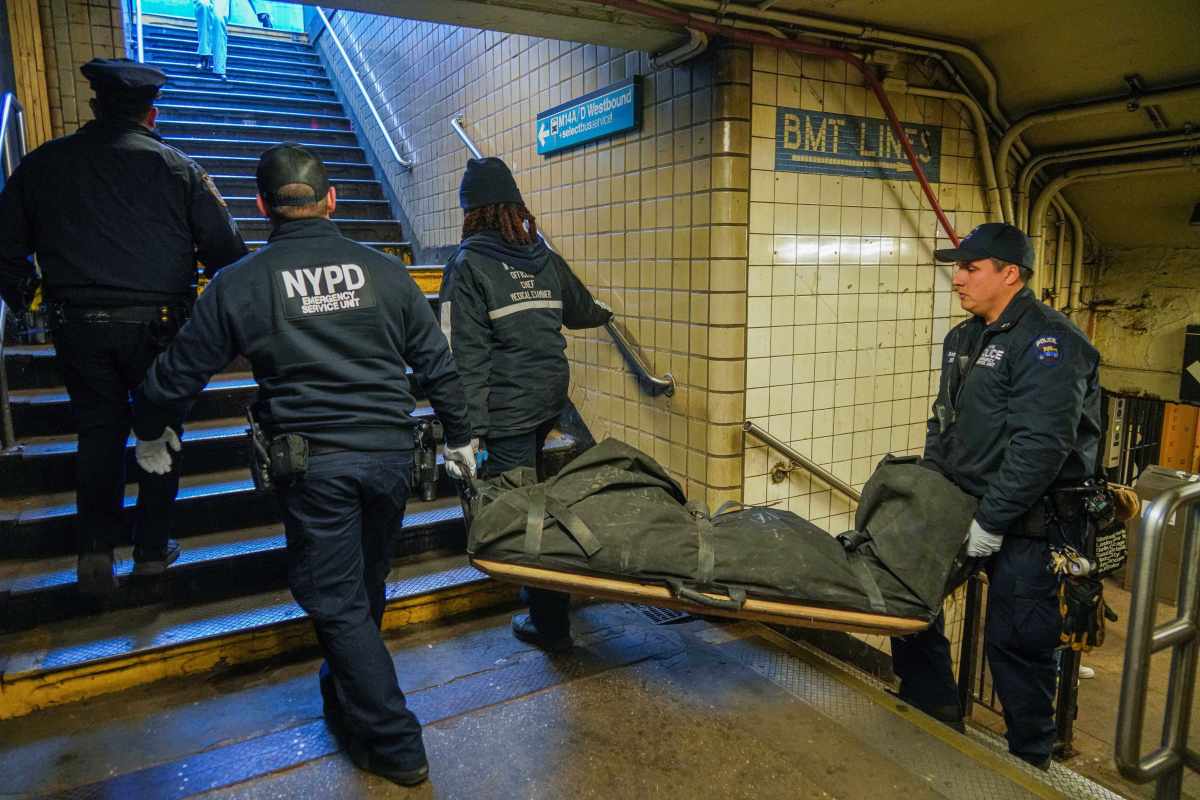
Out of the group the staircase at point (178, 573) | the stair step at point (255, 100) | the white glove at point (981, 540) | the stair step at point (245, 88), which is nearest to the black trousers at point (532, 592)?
the staircase at point (178, 573)

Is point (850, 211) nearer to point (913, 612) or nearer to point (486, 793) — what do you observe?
point (913, 612)

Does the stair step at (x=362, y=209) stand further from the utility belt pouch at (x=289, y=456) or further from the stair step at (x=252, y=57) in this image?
the utility belt pouch at (x=289, y=456)

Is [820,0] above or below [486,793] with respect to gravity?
above

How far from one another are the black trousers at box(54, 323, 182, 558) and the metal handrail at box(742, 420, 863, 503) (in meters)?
2.45

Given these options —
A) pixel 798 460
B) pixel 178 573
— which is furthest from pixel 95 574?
pixel 798 460

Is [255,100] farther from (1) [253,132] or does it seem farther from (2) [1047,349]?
(2) [1047,349]

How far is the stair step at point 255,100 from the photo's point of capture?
7.12 meters

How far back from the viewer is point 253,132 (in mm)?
6883

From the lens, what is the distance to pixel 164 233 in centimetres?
285

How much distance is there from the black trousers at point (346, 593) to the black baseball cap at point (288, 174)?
812 millimetres

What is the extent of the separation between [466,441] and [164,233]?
148 centimetres

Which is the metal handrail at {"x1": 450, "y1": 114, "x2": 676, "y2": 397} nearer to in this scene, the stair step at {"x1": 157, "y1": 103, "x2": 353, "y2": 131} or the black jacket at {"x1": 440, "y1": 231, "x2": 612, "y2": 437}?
the black jacket at {"x1": 440, "y1": 231, "x2": 612, "y2": 437}

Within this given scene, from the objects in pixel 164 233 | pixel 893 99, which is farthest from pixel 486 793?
pixel 893 99

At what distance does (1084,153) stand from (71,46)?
656cm
